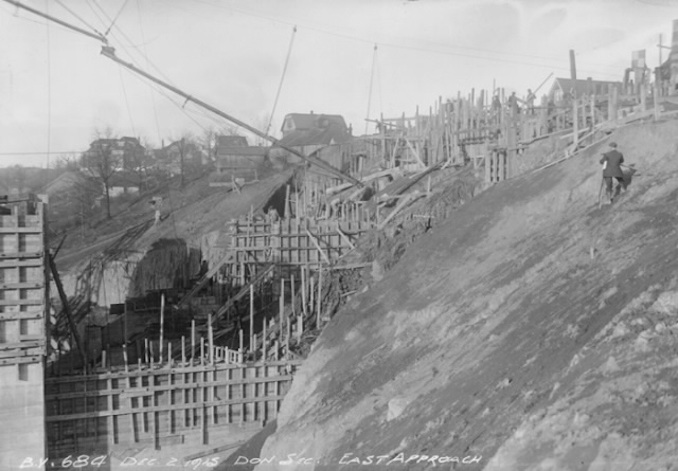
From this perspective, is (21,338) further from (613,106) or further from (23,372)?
(613,106)

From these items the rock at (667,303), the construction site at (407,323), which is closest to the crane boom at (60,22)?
the construction site at (407,323)

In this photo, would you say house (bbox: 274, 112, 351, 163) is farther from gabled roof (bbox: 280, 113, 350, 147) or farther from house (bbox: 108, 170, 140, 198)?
house (bbox: 108, 170, 140, 198)

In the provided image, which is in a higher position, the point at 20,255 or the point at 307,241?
the point at 20,255

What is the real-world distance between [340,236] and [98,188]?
31.5 meters

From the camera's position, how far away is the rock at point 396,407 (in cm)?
1384

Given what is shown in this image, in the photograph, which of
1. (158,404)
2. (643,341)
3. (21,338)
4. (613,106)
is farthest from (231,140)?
(643,341)

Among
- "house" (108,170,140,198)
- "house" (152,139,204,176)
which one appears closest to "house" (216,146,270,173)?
"house" (108,170,140,198)

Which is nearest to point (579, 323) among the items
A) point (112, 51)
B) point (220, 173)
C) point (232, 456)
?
point (232, 456)

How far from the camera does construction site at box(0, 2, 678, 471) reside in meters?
10.4

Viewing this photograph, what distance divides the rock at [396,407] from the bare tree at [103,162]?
124 feet

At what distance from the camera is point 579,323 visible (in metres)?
12.0

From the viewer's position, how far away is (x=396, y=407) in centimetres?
1393

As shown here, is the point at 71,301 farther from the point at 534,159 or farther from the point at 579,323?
the point at 579,323

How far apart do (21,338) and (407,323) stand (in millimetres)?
9522
